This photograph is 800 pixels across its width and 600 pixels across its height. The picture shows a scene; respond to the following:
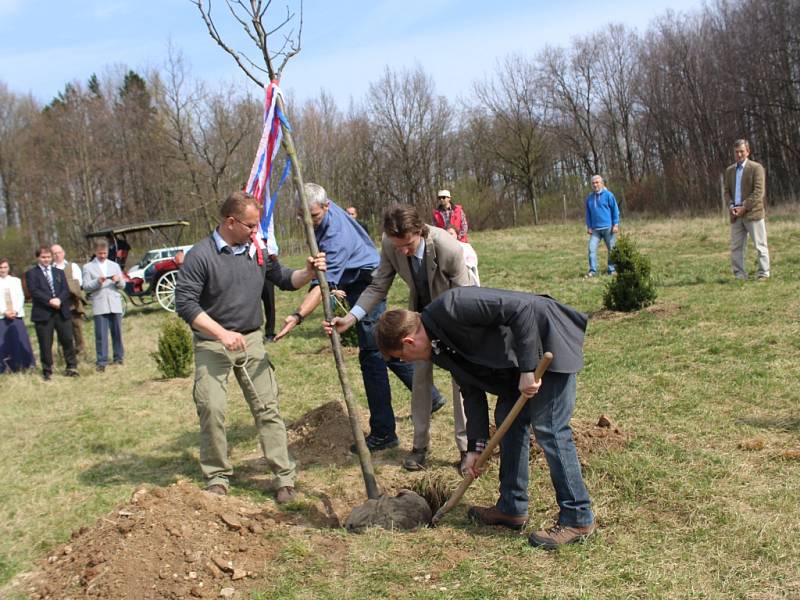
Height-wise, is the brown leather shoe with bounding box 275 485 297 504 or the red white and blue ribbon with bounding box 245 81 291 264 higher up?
the red white and blue ribbon with bounding box 245 81 291 264

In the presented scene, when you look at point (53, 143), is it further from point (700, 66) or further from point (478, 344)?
point (478, 344)

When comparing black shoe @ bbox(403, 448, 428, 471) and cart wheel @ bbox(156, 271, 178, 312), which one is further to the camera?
cart wheel @ bbox(156, 271, 178, 312)

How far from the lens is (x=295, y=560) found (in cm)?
389

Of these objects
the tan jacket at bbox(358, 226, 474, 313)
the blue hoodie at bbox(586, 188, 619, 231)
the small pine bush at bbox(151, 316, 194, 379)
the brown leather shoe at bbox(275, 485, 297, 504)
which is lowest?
the brown leather shoe at bbox(275, 485, 297, 504)

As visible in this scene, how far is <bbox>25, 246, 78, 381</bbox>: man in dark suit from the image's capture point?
34.3 feet

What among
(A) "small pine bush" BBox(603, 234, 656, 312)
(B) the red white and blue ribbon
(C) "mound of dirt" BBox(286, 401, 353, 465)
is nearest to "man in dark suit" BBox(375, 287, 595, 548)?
(B) the red white and blue ribbon

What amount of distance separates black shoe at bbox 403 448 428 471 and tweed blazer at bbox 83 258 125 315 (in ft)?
24.5

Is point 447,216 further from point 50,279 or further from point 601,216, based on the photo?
point 50,279

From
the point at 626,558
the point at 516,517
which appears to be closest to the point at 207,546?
the point at 516,517

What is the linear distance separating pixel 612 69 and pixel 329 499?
133 ft

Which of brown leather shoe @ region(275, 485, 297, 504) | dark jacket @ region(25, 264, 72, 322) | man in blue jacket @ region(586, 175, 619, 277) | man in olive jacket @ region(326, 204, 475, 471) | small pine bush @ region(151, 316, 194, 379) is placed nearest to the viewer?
man in olive jacket @ region(326, 204, 475, 471)

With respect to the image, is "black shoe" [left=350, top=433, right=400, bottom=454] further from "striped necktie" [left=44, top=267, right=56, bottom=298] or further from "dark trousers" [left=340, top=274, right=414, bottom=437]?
"striped necktie" [left=44, top=267, right=56, bottom=298]

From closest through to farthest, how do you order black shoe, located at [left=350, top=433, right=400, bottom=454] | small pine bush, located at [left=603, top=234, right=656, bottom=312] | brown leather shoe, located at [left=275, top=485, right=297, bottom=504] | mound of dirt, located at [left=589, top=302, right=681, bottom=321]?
brown leather shoe, located at [left=275, top=485, right=297, bottom=504]
black shoe, located at [left=350, top=433, right=400, bottom=454]
mound of dirt, located at [left=589, top=302, right=681, bottom=321]
small pine bush, located at [left=603, top=234, right=656, bottom=312]

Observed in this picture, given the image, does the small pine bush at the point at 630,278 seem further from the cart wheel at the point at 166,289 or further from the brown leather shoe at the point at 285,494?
the cart wheel at the point at 166,289
